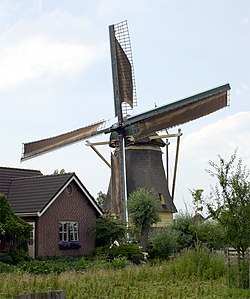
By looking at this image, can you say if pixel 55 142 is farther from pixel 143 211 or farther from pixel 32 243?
pixel 32 243

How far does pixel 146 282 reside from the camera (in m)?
17.2

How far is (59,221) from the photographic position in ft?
96.6

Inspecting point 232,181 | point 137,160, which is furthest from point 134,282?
point 137,160

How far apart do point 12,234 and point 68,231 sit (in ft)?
16.7

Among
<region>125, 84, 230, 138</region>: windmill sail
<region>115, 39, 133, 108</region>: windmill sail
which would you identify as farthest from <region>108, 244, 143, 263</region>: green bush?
<region>115, 39, 133, 108</region>: windmill sail

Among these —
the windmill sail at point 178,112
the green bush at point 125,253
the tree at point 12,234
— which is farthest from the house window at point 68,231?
the windmill sail at point 178,112

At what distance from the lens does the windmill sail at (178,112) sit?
33.4 m

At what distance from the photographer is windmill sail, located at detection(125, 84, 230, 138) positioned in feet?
109

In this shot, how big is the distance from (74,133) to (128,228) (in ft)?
22.9

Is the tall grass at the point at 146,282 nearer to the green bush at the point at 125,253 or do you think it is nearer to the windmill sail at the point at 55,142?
the green bush at the point at 125,253

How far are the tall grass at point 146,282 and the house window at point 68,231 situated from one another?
10883mm

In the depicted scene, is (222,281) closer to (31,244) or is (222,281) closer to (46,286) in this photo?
(46,286)

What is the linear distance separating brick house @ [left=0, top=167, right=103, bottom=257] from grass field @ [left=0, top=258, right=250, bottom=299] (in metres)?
10.0

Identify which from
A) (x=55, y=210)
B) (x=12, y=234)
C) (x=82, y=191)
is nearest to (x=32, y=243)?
(x=55, y=210)
